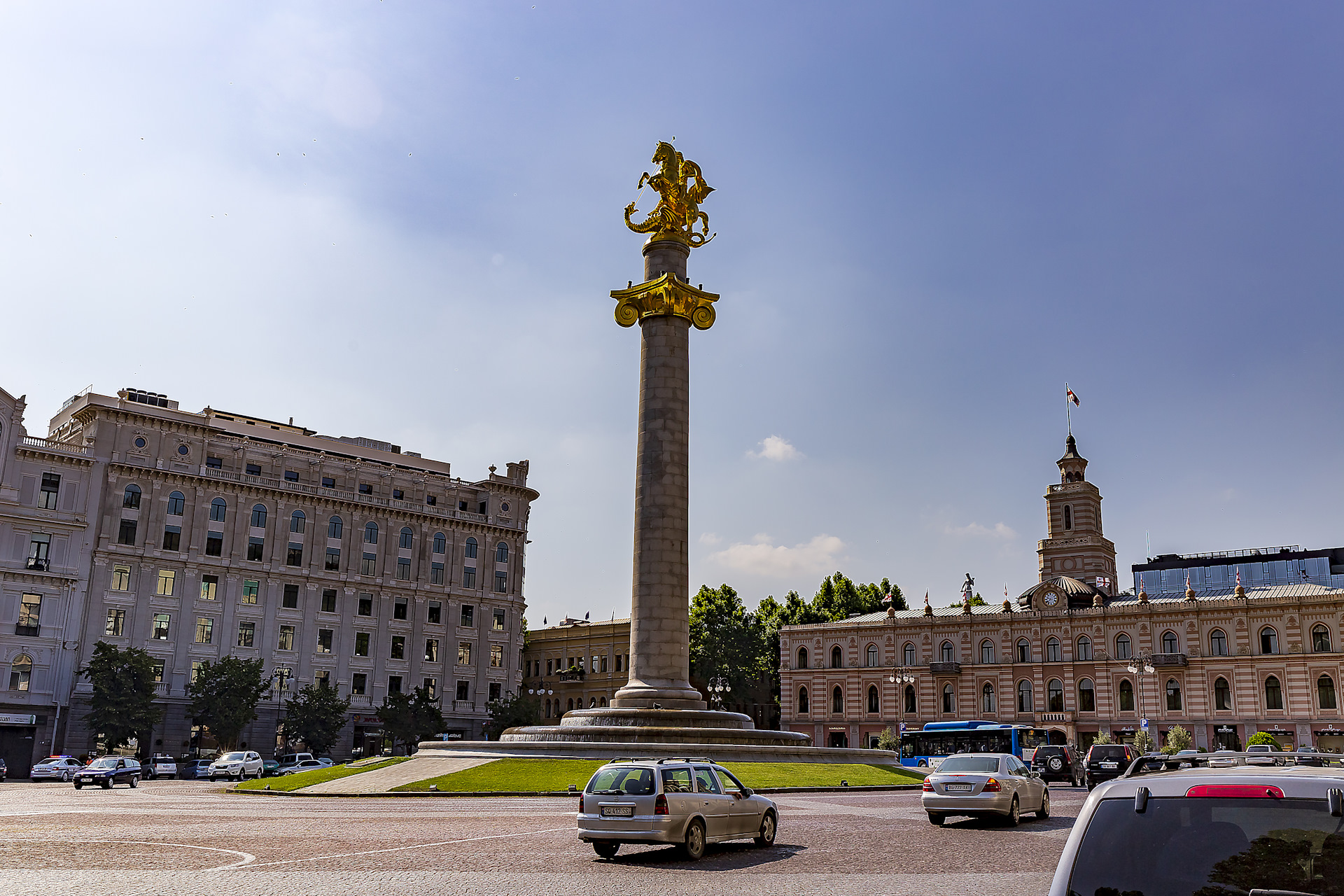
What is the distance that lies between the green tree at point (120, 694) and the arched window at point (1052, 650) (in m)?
65.1

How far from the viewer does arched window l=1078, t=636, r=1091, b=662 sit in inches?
3248

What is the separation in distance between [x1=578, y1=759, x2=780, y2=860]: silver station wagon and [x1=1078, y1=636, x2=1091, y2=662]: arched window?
72136 mm

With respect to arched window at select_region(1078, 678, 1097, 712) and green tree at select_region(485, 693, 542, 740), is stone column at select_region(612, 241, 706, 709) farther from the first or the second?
arched window at select_region(1078, 678, 1097, 712)

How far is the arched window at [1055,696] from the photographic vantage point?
82.9 m

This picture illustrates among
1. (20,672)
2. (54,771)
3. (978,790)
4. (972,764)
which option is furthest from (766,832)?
(20,672)

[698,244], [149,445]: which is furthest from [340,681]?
[698,244]

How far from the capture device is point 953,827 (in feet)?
72.9

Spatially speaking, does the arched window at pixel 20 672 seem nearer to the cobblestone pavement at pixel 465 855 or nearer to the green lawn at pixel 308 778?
the green lawn at pixel 308 778

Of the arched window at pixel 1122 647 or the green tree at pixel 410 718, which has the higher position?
the arched window at pixel 1122 647

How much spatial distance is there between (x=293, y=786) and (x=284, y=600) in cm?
4648

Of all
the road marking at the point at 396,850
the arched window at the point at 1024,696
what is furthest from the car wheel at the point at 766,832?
the arched window at the point at 1024,696

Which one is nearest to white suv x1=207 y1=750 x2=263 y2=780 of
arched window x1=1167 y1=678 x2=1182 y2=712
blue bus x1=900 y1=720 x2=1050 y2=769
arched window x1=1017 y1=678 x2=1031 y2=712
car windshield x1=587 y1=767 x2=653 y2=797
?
blue bus x1=900 y1=720 x2=1050 y2=769

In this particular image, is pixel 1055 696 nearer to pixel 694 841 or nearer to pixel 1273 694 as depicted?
pixel 1273 694

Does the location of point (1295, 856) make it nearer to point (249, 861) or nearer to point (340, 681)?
point (249, 861)
